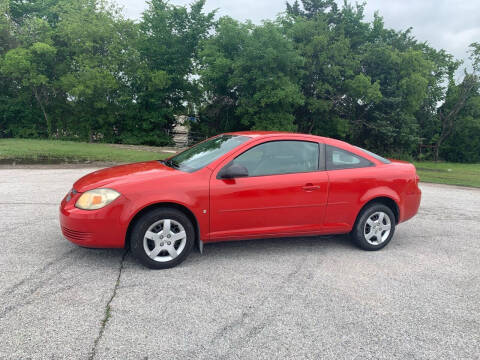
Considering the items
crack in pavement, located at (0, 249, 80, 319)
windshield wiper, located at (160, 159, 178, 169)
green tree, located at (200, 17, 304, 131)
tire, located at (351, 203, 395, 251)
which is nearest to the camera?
crack in pavement, located at (0, 249, 80, 319)

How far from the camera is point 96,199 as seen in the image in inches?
151

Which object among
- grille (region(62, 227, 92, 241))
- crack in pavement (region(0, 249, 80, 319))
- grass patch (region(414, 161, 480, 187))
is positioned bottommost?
grass patch (region(414, 161, 480, 187))

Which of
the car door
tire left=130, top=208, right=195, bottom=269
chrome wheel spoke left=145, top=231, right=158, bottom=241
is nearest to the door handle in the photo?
the car door

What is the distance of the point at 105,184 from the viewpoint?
3.96m

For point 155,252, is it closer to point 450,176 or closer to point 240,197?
point 240,197

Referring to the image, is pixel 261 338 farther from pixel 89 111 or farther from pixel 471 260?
pixel 89 111

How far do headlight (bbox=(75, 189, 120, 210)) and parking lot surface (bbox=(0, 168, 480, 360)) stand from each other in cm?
69

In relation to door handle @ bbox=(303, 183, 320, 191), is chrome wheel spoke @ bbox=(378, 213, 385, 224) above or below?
below

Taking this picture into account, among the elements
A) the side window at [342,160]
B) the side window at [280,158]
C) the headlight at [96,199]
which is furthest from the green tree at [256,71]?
the headlight at [96,199]

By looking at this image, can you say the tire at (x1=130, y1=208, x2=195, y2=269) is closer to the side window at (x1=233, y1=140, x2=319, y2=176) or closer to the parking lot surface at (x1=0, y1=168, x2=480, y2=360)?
the parking lot surface at (x1=0, y1=168, x2=480, y2=360)

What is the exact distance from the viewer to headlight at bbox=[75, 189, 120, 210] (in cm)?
382

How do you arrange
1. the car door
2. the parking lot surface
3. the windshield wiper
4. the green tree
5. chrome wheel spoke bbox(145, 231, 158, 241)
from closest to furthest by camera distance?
the parking lot surface
chrome wheel spoke bbox(145, 231, 158, 241)
the car door
the windshield wiper
the green tree

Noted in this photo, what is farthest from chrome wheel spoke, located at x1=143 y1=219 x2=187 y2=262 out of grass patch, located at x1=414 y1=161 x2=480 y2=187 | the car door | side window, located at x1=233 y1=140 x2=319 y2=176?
grass patch, located at x1=414 y1=161 x2=480 y2=187

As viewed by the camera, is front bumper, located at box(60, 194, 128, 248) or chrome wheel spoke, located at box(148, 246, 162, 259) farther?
chrome wheel spoke, located at box(148, 246, 162, 259)
